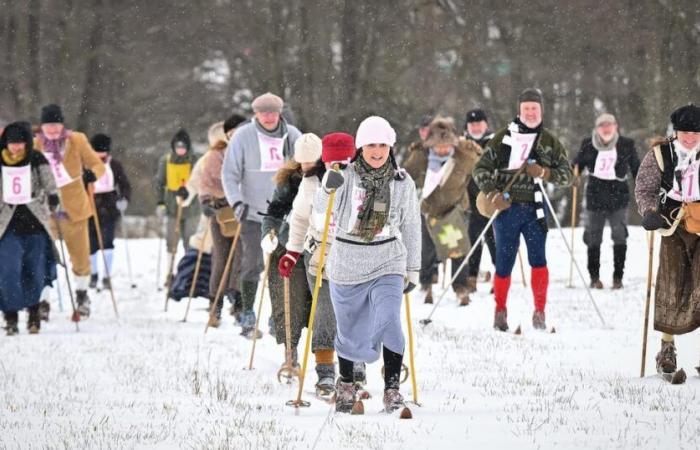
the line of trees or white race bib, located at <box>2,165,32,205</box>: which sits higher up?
the line of trees

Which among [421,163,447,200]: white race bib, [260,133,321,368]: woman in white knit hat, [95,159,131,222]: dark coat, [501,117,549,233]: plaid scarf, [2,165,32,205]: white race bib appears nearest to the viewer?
[260,133,321,368]: woman in white knit hat

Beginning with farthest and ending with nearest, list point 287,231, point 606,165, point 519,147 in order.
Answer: point 606,165
point 519,147
point 287,231

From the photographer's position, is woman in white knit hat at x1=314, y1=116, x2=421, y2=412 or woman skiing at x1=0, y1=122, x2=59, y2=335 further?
woman skiing at x1=0, y1=122, x2=59, y2=335

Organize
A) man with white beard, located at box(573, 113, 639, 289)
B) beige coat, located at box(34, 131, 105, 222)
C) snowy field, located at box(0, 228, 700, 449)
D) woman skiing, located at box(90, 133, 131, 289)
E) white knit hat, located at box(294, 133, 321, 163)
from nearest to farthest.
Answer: snowy field, located at box(0, 228, 700, 449)
white knit hat, located at box(294, 133, 321, 163)
beige coat, located at box(34, 131, 105, 222)
man with white beard, located at box(573, 113, 639, 289)
woman skiing, located at box(90, 133, 131, 289)

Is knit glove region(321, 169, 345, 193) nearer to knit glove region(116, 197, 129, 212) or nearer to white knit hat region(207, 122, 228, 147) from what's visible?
white knit hat region(207, 122, 228, 147)

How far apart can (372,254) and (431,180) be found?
651 cm

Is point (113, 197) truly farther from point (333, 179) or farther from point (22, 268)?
point (333, 179)

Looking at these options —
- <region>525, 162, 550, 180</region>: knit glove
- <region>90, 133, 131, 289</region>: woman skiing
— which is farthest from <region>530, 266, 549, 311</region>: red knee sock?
<region>90, 133, 131, 289</region>: woman skiing

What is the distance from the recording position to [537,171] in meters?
10.2

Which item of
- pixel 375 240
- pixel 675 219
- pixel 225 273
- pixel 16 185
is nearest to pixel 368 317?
pixel 375 240

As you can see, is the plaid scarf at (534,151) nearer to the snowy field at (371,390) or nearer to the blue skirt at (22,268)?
the snowy field at (371,390)

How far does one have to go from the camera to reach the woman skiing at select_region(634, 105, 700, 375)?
7.77m

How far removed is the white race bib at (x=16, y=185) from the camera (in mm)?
11344

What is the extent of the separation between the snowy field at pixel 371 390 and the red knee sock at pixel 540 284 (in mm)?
276
